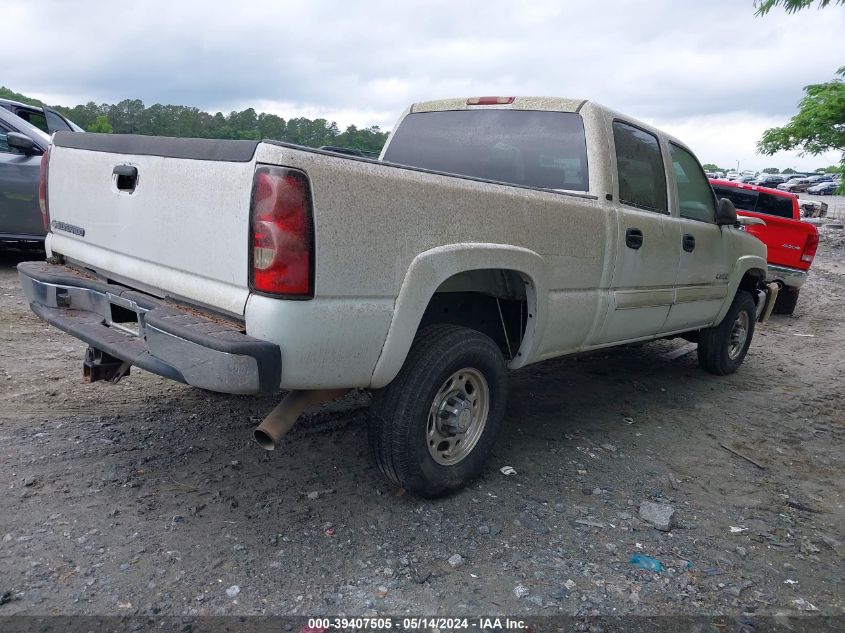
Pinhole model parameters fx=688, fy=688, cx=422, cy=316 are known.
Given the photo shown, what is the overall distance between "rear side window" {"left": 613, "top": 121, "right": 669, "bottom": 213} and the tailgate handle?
2627 millimetres

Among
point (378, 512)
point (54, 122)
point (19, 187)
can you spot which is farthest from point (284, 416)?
point (54, 122)

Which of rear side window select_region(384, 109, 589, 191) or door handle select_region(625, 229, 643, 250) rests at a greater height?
rear side window select_region(384, 109, 589, 191)

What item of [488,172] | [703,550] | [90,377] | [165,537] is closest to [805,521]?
[703,550]

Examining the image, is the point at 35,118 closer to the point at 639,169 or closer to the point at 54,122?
the point at 54,122

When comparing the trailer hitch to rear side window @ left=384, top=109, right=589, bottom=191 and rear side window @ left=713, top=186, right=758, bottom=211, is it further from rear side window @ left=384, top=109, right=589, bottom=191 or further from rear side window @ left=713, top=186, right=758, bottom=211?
rear side window @ left=713, top=186, right=758, bottom=211

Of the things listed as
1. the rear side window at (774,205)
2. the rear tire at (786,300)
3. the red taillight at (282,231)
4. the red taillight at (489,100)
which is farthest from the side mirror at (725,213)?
the rear side window at (774,205)

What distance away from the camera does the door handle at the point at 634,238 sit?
4012 mm

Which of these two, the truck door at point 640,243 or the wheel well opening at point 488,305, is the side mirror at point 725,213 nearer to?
the truck door at point 640,243

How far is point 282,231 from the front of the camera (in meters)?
2.38

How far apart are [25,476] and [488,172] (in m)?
2.89

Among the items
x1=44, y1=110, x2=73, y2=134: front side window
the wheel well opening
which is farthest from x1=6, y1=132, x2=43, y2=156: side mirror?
the wheel well opening

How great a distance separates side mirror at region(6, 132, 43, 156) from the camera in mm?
7016

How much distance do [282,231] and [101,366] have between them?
1.70 m

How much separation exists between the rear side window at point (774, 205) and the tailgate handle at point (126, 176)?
9.33 metres
